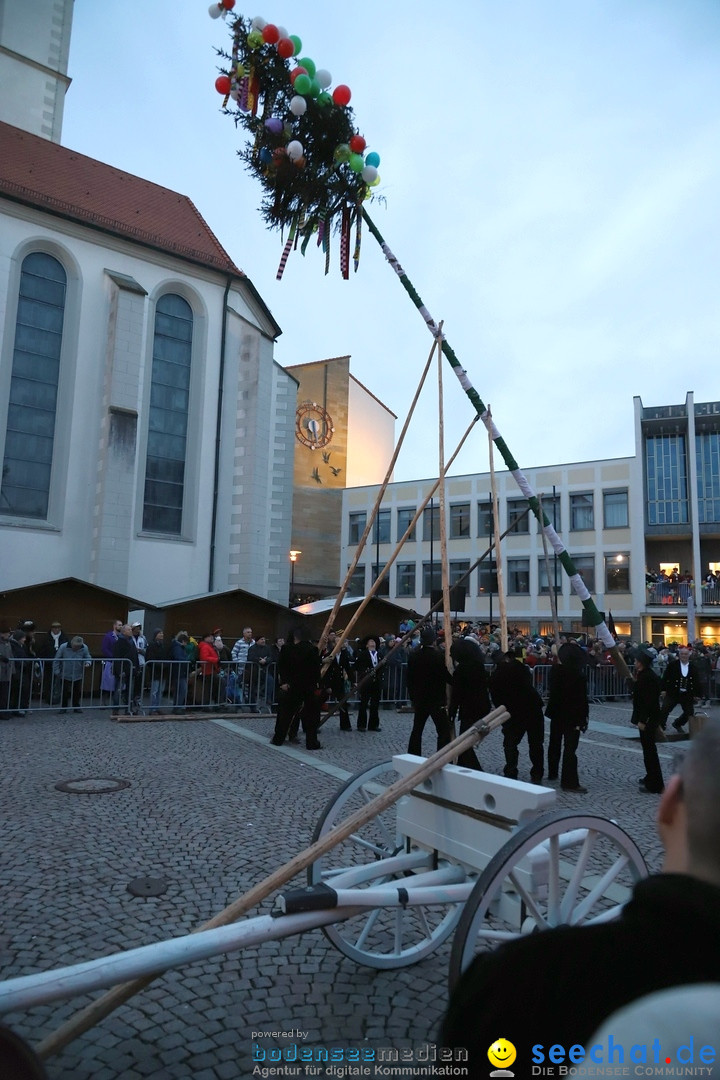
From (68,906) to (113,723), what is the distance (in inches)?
319

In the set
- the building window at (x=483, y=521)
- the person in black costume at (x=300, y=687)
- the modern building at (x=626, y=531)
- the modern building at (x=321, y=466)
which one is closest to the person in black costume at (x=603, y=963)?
the person in black costume at (x=300, y=687)

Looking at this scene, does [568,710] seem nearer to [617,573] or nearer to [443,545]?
[443,545]

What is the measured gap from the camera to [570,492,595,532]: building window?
41.1 metres

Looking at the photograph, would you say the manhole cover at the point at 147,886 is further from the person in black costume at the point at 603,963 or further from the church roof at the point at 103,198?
the church roof at the point at 103,198

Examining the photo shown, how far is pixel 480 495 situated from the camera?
43531 mm

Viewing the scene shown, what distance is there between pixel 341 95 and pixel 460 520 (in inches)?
1471

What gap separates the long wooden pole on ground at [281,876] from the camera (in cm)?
232

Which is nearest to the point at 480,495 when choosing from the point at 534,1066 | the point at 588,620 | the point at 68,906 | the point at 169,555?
the point at 169,555

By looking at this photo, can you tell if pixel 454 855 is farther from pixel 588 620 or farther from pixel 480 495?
pixel 480 495

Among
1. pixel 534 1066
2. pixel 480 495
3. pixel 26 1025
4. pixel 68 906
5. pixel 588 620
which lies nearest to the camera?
pixel 534 1066

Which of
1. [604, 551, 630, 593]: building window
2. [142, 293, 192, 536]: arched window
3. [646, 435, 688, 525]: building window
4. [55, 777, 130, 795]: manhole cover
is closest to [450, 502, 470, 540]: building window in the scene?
[604, 551, 630, 593]: building window

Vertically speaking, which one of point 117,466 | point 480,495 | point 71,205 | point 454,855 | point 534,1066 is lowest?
point 454,855

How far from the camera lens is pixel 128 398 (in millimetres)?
22469

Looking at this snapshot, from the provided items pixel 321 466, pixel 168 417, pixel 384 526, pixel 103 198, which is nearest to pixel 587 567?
pixel 384 526
